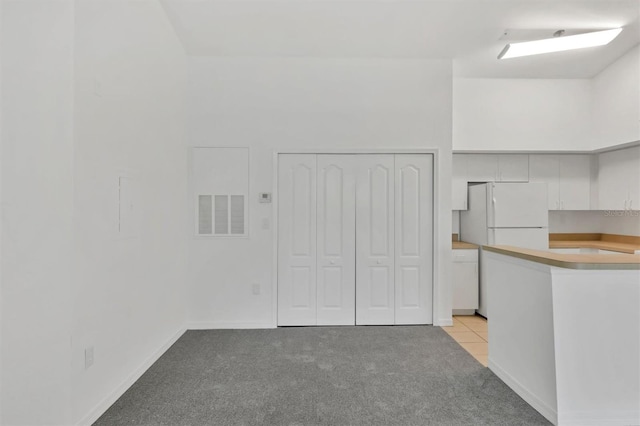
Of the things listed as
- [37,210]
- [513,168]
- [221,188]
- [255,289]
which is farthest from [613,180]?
[37,210]

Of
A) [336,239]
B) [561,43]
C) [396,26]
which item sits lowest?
[336,239]

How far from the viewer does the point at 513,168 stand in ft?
14.9

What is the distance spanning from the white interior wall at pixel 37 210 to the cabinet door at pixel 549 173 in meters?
5.03

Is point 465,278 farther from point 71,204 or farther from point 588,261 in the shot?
point 71,204

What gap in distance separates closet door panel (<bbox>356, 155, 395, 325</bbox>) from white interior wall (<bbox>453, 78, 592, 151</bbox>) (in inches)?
47.3

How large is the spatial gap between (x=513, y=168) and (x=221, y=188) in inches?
150

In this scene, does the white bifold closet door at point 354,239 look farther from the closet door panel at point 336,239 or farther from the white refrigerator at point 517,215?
the white refrigerator at point 517,215

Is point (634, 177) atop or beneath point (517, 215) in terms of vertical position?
atop

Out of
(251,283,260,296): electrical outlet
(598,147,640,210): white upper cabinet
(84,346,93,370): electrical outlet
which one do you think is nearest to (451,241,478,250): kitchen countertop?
(598,147,640,210): white upper cabinet

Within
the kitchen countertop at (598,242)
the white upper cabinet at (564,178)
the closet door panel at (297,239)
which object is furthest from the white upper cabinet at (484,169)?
the closet door panel at (297,239)

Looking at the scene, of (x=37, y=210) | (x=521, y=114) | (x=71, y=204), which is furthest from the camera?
(x=521, y=114)

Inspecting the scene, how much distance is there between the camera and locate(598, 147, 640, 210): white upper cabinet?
4.05 meters

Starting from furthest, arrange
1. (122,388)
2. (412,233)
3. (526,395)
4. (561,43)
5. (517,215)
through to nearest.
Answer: (517,215)
(412,233)
(561,43)
(122,388)
(526,395)

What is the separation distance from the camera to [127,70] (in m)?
2.55
